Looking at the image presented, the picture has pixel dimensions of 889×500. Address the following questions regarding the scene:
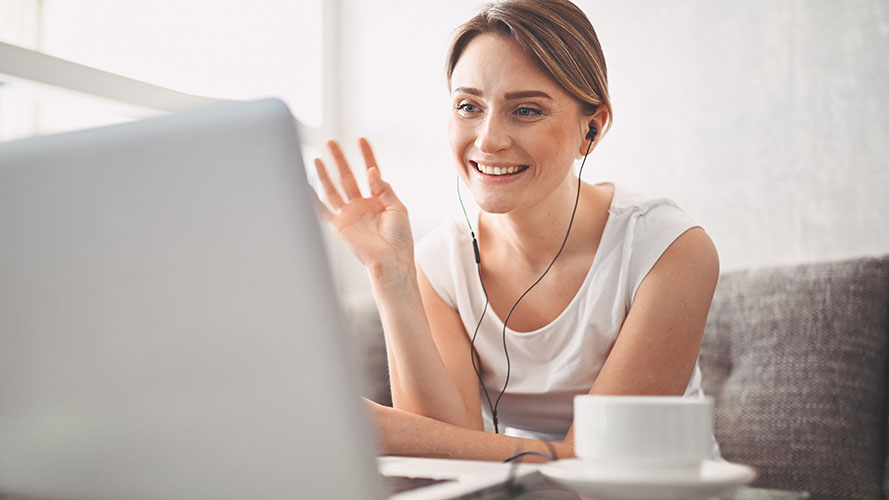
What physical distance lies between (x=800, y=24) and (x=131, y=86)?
6.81 ft

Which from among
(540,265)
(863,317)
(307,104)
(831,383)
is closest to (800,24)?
(863,317)

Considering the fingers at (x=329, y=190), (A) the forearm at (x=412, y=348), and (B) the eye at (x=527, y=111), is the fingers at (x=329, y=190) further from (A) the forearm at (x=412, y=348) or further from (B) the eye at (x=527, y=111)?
(B) the eye at (x=527, y=111)

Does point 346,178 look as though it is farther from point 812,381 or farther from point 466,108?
point 812,381

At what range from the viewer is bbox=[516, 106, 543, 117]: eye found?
1.44 meters

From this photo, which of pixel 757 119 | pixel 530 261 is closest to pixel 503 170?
pixel 530 261

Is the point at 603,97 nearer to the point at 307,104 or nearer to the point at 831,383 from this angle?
the point at 831,383

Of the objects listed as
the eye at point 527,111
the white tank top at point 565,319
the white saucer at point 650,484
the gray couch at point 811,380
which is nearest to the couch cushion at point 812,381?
the gray couch at point 811,380

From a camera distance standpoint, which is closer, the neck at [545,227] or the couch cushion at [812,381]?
the neck at [545,227]

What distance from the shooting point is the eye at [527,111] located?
1.44 meters

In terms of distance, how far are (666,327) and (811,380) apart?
637 mm

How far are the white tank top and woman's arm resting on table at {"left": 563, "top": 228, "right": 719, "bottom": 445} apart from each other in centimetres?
4

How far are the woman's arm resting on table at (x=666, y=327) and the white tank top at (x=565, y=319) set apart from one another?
37 mm

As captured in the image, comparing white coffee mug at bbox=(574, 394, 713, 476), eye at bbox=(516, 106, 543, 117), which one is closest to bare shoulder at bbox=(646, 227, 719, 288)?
eye at bbox=(516, 106, 543, 117)

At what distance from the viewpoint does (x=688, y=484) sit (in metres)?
0.55
